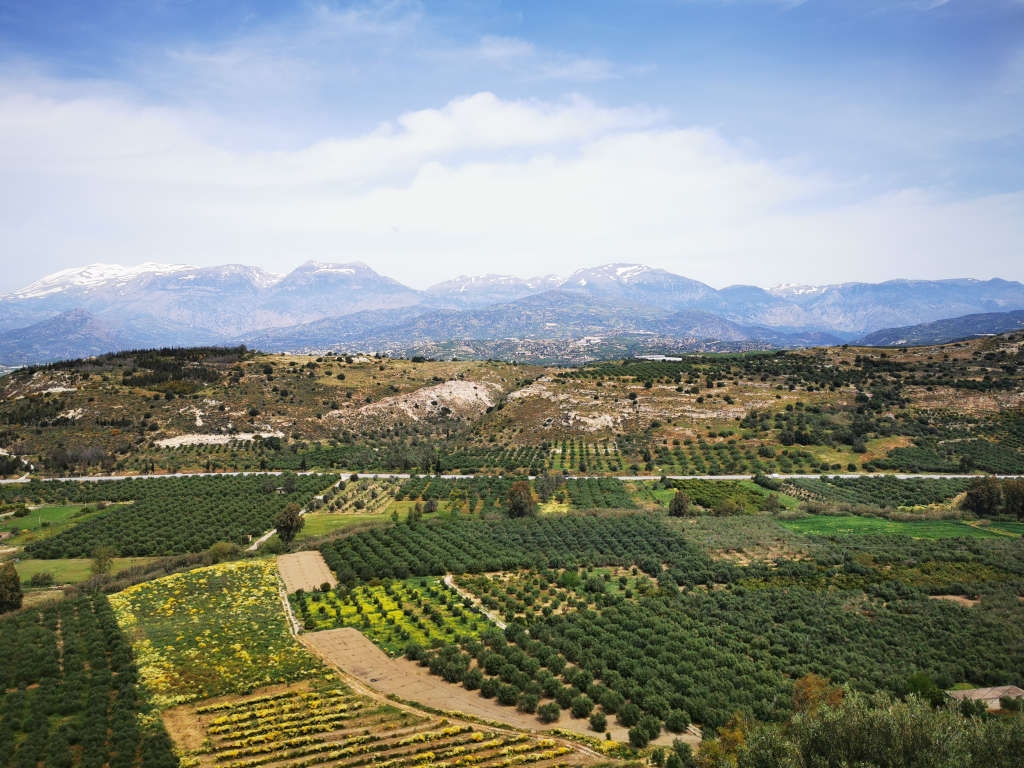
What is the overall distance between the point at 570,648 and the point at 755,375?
103959 mm

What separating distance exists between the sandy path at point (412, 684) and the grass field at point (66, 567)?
25547 mm

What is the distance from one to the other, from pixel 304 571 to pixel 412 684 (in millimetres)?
22278

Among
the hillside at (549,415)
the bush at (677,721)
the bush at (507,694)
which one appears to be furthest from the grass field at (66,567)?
the bush at (677,721)

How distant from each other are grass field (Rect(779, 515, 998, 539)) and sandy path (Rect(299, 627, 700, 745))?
3940cm

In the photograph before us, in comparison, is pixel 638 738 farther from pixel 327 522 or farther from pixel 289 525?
pixel 327 522

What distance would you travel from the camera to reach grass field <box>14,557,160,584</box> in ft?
151

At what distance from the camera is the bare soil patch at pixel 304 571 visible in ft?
145

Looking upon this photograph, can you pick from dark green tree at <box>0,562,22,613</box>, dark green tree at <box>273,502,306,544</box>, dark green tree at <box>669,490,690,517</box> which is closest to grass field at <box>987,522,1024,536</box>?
dark green tree at <box>669,490,690,517</box>

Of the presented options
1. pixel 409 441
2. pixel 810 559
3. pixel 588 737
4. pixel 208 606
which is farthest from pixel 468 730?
pixel 409 441

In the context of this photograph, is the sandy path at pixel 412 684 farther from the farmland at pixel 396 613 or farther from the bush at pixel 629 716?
the farmland at pixel 396 613

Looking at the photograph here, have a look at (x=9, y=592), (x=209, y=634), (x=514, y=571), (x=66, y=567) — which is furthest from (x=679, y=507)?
(x=66, y=567)

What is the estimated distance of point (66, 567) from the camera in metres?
48.8

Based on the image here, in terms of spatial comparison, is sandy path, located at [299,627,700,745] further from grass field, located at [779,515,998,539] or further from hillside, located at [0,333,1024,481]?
hillside, located at [0,333,1024,481]

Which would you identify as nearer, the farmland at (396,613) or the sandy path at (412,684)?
the sandy path at (412,684)
